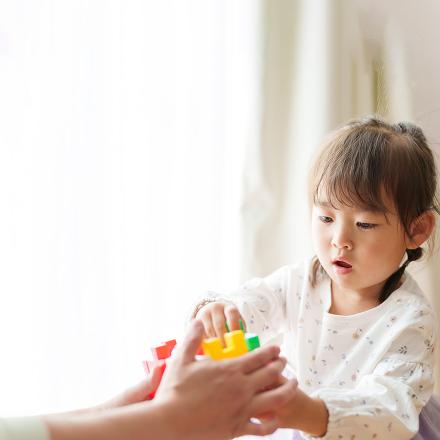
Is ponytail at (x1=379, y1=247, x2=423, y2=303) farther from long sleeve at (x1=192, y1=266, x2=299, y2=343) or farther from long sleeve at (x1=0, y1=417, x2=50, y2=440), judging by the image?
long sleeve at (x1=0, y1=417, x2=50, y2=440)

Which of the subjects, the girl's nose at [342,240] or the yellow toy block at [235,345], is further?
the girl's nose at [342,240]

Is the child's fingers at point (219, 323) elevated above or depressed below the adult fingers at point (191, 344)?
below

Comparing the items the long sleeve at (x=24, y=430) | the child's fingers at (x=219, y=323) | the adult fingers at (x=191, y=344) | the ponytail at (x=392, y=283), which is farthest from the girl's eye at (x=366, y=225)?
the long sleeve at (x=24, y=430)

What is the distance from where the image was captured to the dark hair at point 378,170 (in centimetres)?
98

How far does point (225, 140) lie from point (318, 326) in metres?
0.42

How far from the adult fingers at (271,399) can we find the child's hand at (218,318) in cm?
20

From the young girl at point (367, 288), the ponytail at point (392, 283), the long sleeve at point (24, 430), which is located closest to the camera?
the long sleeve at point (24, 430)

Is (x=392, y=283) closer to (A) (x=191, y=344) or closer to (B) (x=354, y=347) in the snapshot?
(B) (x=354, y=347)

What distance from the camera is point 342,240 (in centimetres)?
99

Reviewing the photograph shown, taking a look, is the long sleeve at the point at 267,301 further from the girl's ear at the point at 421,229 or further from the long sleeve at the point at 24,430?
the long sleeve at the point at 24,430

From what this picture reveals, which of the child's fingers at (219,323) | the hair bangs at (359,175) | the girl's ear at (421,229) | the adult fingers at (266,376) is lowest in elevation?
the child's fingers at (219,323)

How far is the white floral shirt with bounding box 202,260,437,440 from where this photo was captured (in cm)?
86

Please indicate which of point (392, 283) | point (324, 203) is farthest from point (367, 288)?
point (324, 203)

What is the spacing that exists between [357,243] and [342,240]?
2cm
